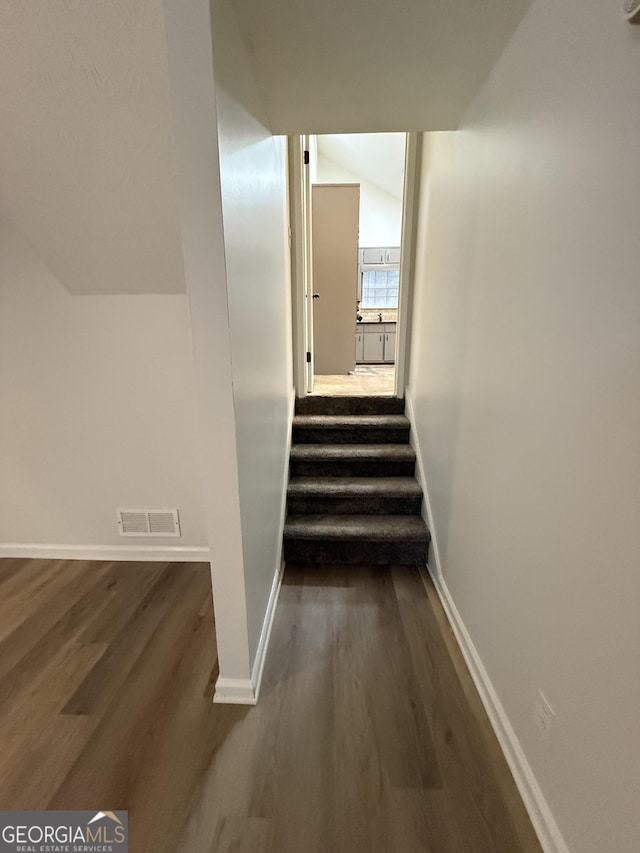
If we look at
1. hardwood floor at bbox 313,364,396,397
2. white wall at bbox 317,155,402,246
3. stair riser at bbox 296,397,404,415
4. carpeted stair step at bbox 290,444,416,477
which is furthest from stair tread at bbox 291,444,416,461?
white wall at bbox 317,155,402,246

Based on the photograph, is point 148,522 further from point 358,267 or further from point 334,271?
point 358,267

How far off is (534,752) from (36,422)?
2.61m

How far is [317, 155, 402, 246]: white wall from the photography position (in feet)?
21.6

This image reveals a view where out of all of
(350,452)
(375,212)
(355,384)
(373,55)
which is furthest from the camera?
(375,212)

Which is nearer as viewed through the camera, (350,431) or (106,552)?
(106,552)

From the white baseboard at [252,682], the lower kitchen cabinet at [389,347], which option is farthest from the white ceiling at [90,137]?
the lower kitchen cabinet at [389,347]

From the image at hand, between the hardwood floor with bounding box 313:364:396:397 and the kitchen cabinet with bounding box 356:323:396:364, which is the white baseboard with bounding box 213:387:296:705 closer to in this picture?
the hardwood floor with bounding box 313:364:396:397

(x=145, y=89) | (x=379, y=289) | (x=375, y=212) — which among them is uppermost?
(x=375, y=212)

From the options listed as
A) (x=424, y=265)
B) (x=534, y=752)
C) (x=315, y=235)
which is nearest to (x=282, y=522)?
(x=534, y=752)

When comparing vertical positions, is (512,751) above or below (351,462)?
below

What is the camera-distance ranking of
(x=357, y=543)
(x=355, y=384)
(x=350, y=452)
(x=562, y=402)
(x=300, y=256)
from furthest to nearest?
(x=355, y=384) < (x=300, y=256) < (x=350, y=452) < (x=357, y=543) < (x=562, y=402)

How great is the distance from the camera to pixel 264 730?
1.44 m

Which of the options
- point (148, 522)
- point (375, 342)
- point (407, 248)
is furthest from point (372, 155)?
point (148, 522)

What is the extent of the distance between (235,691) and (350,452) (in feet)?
5.06
